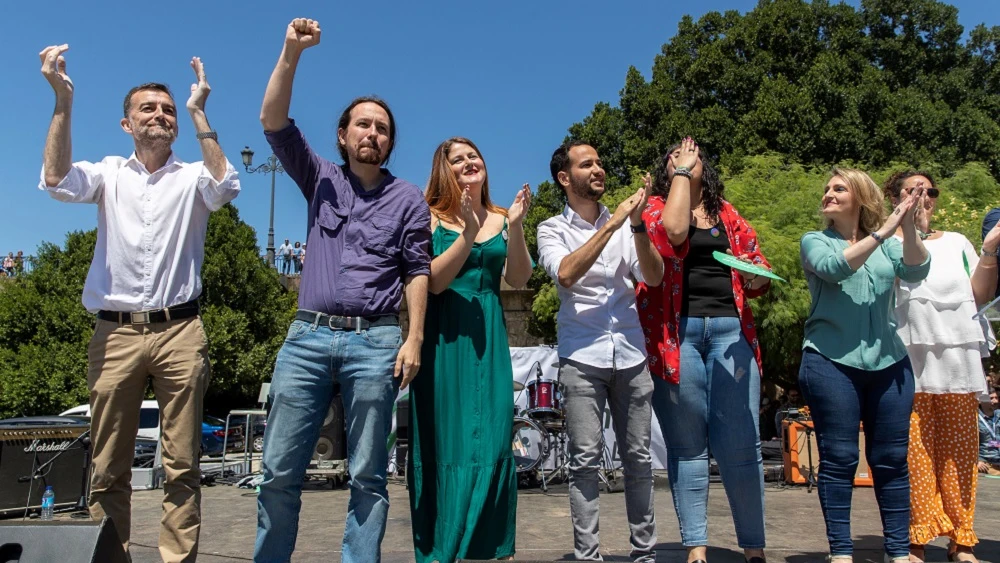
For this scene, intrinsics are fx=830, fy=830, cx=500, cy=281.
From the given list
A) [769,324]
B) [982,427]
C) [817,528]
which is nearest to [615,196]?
[769,324]

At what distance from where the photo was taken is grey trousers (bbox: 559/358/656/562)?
3615mm

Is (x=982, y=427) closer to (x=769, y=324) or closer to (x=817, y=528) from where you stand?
(x=769, y=324)

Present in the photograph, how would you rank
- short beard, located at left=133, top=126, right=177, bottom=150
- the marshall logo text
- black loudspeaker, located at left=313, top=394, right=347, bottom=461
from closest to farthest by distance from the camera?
short beard, located at left=133, top=126, right=177, bottom=150 < the marshall logo text < black loudspeaker, located at left=313, top=394, right=347, bottom=461

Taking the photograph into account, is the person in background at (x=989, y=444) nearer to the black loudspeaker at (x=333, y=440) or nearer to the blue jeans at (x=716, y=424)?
the black loudspeaker at (x=333, y=440)


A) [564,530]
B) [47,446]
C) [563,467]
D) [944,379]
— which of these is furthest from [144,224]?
[563,467]

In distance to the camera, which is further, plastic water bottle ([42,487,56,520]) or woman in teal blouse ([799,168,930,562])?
plastic water bottle ([42,487,56,520])

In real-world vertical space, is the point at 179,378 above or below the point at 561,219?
below

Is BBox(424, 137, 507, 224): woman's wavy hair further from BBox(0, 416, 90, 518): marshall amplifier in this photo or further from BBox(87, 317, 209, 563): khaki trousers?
BBox(0, 416, 90, 518): marshall amplifier

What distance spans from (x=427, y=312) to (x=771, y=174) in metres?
18.8

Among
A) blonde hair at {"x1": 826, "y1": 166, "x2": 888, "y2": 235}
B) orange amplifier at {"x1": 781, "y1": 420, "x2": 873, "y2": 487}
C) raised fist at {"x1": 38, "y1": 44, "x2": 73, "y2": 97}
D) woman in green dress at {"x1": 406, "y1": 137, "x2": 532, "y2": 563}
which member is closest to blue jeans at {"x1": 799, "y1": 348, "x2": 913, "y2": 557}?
blonde hair at {"x1": 826, "y1": 166, "x2": 888, "y2": 235}

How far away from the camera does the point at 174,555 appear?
317 centimetres

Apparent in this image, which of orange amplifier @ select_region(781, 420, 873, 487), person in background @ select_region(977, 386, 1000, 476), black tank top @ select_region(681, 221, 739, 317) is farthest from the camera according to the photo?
person in background @ select_region(977, 386, 1000, 476)

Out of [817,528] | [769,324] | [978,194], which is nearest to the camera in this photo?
[817,528]

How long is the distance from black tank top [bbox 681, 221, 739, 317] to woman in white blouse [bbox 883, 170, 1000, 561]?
0.93 metres
